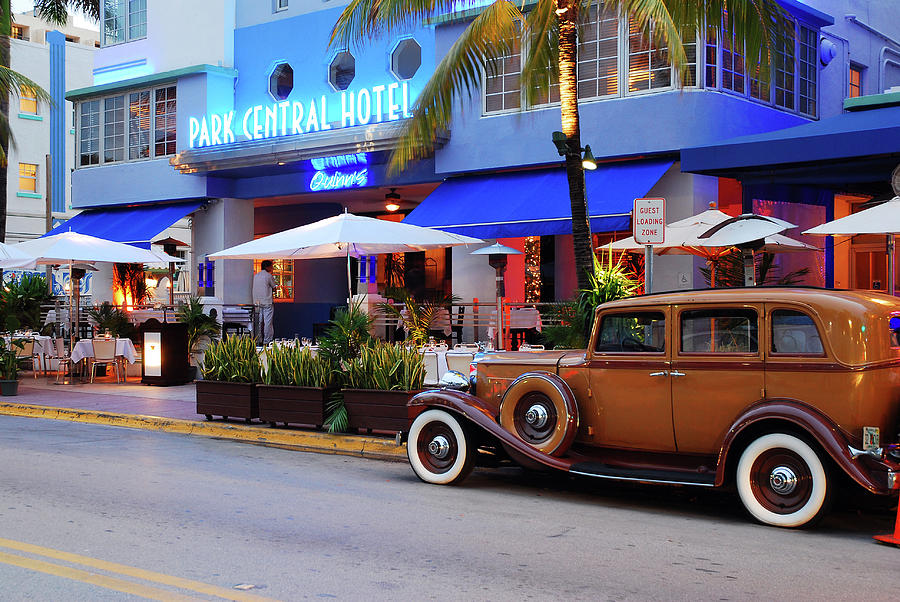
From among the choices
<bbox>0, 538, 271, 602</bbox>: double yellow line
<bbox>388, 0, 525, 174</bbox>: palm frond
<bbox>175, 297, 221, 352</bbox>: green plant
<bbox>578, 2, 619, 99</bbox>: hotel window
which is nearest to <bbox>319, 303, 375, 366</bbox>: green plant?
<bbox>388, 0, 525, 174</bbox>: palm frond

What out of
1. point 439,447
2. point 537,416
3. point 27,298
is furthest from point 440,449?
point 27,298

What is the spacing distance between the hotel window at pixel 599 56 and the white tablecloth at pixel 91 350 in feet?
32.1

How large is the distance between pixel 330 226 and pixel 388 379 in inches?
144

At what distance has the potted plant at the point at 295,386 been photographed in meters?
12.3

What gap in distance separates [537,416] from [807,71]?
14.1m

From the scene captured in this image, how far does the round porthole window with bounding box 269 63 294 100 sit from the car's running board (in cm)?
1791

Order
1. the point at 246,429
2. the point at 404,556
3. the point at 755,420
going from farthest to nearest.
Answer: the point at 246,429 → the point at 755,420 → the point at 404,556

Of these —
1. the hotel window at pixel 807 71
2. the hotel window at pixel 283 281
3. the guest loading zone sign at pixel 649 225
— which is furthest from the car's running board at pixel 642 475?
the hotel window at pixel 283 281

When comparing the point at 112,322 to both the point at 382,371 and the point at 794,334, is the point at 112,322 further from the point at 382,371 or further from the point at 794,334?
the point at 794,334

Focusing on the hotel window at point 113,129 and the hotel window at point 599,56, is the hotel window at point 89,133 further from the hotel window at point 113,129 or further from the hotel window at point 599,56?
the hotel window at point 599,56

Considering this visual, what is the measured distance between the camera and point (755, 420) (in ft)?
25.0

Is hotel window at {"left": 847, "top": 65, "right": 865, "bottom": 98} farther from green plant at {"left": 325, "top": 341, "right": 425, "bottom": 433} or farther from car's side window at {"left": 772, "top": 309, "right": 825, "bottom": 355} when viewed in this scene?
car's side window at {"left": 772, "top": 309, "right": 825, "bottom": 355}

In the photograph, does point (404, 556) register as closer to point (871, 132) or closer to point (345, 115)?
point (871, 132)

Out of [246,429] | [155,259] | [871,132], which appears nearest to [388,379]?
[246,429]
